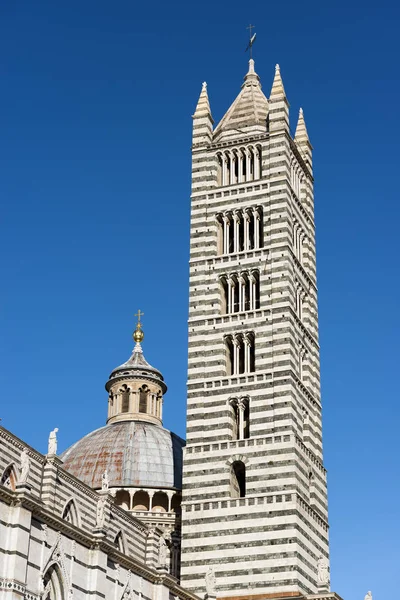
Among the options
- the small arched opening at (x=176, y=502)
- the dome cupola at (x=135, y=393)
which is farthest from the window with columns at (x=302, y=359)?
the dome cupola at (x=135, y=393)

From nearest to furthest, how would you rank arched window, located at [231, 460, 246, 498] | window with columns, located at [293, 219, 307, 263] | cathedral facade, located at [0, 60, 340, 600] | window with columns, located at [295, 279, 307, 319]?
cathedral facade, located at [0, 60, 340, 600] < arched window, located at [231, 460, 246, 498] < window with columns, located at [295, 279, 307, 319] < window with columns, located at [293, 219, 307, 263]

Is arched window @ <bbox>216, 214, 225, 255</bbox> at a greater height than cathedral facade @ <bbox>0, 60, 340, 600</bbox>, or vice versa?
arched window @ <bbox>216, 214, 225, 255</bbox>

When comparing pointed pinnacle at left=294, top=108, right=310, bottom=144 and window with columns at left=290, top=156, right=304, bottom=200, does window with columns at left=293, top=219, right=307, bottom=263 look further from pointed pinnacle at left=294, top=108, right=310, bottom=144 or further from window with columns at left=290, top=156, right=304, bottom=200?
pointed pinnacle at left=294, top=108, right=310, bottom=144

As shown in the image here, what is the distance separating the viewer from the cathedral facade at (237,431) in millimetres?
35031

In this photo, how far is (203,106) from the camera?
45281mm

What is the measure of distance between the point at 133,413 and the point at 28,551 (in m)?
28.7

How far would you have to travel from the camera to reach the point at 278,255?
132 feet

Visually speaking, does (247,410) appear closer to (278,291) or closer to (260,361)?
(260,361)

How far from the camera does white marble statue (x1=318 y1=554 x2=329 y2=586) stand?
35.5m

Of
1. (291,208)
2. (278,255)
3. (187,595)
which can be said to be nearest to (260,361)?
(278,255)

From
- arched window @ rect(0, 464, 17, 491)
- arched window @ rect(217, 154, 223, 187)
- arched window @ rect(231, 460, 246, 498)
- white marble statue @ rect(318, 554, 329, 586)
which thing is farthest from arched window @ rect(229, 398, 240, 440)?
arched window @ rect(217, 154, 223, 187)

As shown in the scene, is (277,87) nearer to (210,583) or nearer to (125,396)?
(125,396)

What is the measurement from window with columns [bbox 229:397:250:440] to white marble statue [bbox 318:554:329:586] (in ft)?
16.9

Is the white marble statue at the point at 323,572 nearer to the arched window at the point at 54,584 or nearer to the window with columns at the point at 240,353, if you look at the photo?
Answer: the window with columns at the point at 240,353
